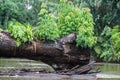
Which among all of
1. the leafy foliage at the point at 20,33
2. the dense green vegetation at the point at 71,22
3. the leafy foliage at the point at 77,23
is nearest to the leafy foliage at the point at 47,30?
the dense green vegetation at the point at 71,22

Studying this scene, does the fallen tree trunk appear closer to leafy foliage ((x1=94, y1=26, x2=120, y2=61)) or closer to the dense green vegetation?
the dense green vegetation

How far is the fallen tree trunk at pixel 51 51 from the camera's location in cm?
1395

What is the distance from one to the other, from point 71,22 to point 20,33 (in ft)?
8.21

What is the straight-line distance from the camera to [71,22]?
15352mm

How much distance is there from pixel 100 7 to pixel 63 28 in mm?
20912

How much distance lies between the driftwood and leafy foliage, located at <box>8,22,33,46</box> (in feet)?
0.59

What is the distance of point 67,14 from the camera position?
15766 millimetres

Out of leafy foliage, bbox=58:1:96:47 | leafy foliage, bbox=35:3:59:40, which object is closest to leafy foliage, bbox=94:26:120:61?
leafy foliage, bbox=58:1:96:47

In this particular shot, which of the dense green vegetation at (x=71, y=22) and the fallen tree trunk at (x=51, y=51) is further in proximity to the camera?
the dense green vegetation at (x=71, y=22)

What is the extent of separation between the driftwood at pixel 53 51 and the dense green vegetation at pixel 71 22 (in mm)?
236

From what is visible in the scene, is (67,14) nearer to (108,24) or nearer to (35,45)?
(35,45)

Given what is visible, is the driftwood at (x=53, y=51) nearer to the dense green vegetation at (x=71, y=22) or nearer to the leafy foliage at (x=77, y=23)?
the dense green vegetation at (x=71, y=22)

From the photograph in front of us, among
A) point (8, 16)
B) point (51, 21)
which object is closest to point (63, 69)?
point (51, 21)

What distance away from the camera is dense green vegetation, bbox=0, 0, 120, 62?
47.8 ft
